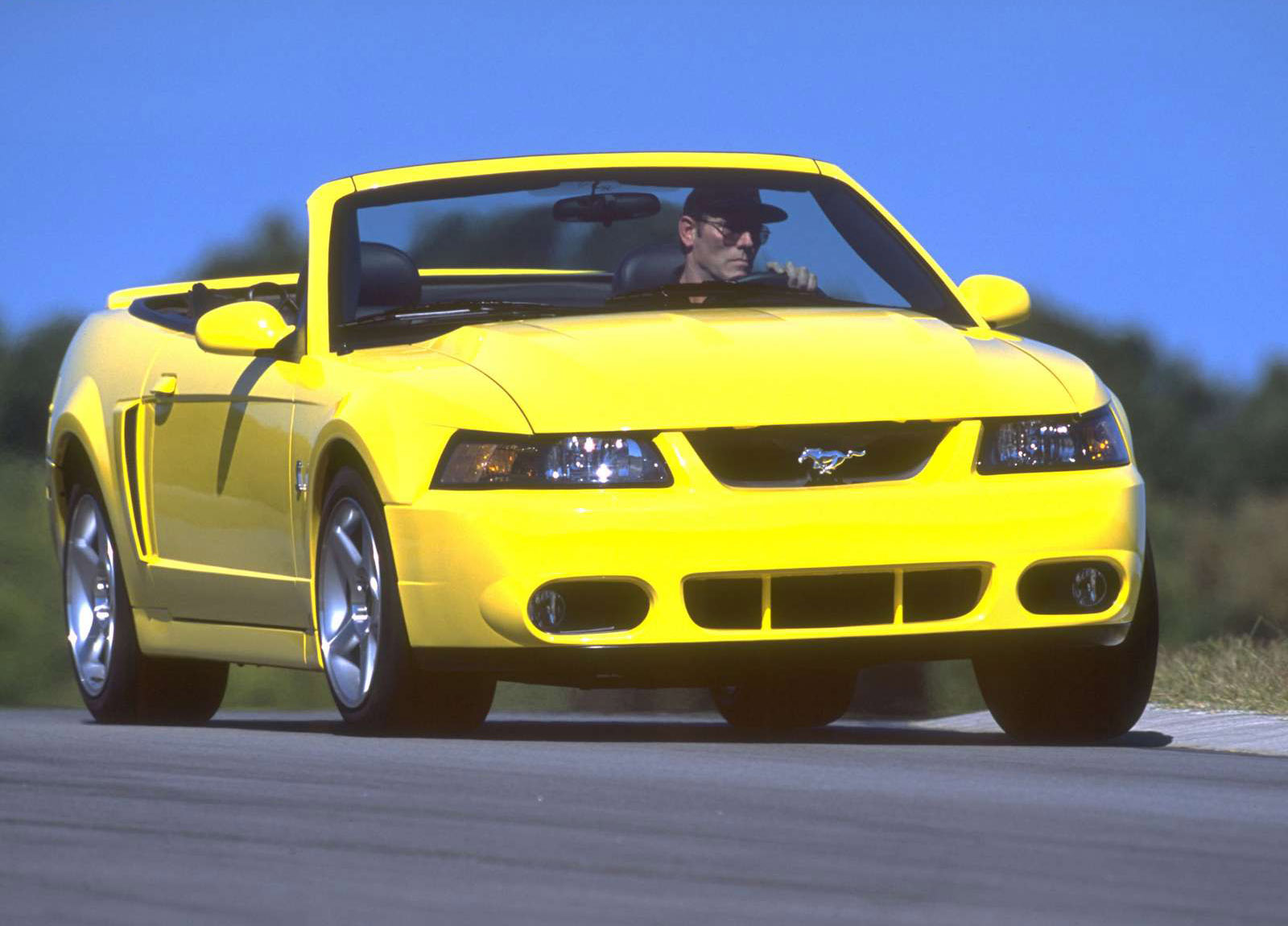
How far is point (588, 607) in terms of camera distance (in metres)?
8.30

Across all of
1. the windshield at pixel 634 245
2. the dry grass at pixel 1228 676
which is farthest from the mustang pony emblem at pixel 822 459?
the dry grass at pixel 1228 676

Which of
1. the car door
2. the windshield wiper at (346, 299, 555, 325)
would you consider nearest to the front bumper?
the car door

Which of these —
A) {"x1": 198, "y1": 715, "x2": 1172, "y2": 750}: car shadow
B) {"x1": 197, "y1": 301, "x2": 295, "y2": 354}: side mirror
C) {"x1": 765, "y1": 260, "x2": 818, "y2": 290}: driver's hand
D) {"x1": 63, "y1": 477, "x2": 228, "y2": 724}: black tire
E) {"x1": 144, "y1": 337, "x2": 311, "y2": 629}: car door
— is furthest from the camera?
{"x1": 63, "y1": 477, "x2": 228, "y2": 724}: black tire

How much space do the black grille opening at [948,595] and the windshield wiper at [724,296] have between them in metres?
1.40

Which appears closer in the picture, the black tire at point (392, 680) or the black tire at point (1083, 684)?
the black tire at point (392, 680)

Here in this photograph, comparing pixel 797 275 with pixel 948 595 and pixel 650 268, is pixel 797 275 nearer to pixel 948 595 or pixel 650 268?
pixel 650 268

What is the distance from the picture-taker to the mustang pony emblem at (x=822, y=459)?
823 cm

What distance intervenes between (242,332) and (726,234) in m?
1.48

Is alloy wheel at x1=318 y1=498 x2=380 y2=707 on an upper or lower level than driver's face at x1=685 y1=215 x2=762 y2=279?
lower

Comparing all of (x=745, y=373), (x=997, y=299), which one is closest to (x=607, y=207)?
(x=997, y=299)

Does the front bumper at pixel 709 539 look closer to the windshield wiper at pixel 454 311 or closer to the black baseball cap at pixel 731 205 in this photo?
the windshield wiper at pixel 454 311

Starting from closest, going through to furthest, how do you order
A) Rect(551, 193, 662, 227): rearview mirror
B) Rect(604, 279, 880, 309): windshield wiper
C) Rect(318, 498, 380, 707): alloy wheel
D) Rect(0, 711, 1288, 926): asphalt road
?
1. Rect(0, 711, 1288, 926): asphalt road
2. Rect(318, 498, 380, 707): alloy wheel
3. Rect(604, 279, 880, 309): windshield wiper
4. Rect(551, 193, 662, 227): rearview mirror

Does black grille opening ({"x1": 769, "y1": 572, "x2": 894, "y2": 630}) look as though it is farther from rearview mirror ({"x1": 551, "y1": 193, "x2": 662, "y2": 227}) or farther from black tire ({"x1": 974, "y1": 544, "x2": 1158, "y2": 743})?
rearview mirror ({"x1": 551, "y1": 193, "x2": 662, "y2": 227})

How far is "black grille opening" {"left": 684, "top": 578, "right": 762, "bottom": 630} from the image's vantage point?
821 centimetres
